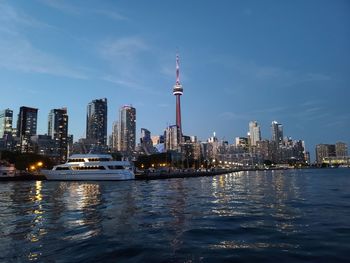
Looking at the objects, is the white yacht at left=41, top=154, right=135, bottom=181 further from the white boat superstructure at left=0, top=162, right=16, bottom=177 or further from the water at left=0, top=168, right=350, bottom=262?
the water at left=0, top=168, right=350, bottom=262

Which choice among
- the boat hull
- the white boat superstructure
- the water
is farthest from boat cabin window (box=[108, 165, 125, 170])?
the water

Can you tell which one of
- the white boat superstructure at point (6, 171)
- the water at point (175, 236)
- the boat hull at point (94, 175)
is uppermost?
the white boat superstructure at point (6, 171)

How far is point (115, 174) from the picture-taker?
340 ft

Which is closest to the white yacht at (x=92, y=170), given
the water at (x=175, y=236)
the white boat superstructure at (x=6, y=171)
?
the white boat superstructure at (x=6, y=171)

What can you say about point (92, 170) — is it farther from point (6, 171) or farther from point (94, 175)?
point (6, 171)

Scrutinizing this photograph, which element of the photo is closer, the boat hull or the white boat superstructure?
the boat hull

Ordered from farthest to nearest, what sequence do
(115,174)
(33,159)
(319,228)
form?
(33,159)
(115,174)
(319,228)

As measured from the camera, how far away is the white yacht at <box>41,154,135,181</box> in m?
104

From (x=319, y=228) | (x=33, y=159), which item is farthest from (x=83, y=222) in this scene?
(x=33, y=159)

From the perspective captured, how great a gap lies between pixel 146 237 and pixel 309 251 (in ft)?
27.7

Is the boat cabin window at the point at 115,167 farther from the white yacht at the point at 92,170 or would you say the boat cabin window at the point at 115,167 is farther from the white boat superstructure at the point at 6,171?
the white boat superstructure at the point at 6,171

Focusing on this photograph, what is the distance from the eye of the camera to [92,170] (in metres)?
105

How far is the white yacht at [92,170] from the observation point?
4094 inches

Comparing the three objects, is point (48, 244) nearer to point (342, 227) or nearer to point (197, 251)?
point (197, 251)
